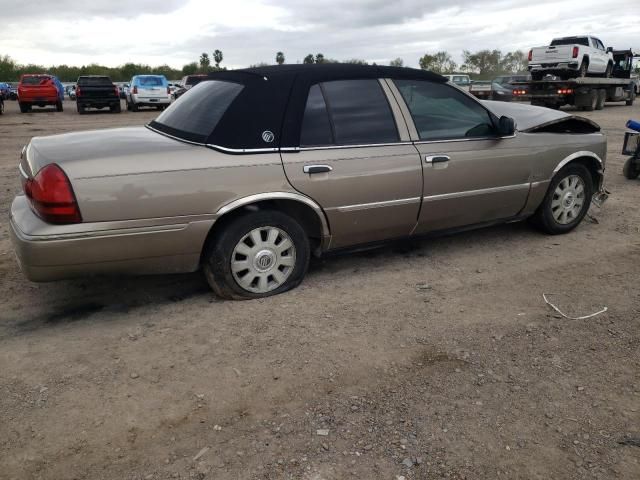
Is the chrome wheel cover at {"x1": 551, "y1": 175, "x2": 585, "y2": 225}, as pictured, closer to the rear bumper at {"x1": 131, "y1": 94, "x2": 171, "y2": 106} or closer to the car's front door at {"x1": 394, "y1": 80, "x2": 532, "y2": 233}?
the car's front door at {"x1": 394, "y1": 80, "x2": 532, "y2": 233}

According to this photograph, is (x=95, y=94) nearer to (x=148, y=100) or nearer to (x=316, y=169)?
(x=148, y=100)

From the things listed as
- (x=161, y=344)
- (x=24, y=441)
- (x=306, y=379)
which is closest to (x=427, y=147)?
(x=306, y=379)

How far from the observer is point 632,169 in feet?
26.0

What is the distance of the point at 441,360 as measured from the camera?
10.2 feet

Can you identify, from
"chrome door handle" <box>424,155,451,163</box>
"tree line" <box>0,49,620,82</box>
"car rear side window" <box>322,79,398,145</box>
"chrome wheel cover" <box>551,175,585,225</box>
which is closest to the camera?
"car rear side window" <box>322,79,398,145</box>

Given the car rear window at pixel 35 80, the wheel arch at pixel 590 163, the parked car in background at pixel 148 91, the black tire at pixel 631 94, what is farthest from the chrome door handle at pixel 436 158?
the black tire at pixel 631 94

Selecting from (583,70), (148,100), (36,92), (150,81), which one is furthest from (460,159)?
(36,92)

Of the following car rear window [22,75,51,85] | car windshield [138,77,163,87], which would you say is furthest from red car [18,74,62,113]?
car windshield [138,77,163,87]

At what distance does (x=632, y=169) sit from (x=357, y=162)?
5.87m

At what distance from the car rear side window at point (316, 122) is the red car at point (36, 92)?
24844mm

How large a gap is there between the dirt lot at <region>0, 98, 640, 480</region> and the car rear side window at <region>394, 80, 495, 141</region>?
1098 mm

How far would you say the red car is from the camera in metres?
24.4

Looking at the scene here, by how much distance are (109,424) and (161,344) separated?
30.3 inches

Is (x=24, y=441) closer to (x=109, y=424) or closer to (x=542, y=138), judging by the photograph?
(x=109, y=424)
